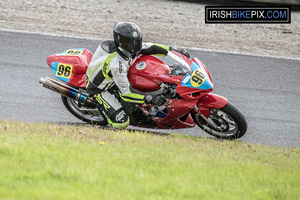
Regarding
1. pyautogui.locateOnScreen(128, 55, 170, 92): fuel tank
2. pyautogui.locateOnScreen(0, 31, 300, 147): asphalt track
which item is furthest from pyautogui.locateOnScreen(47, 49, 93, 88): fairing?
pyautogui.locateOnScreen(128, 55, 170, 92): fuel tank

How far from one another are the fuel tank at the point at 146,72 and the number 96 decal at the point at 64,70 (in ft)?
3.57

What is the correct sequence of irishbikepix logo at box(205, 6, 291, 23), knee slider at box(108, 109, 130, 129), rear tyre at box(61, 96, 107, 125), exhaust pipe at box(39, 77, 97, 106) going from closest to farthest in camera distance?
knee slider at box(108, 109, 130, 129) → exhaust pipe at box(39, 77, 97, 106) → rear tyre at box(61, 96, 107, 125) → irishbikepix logo at box(205, 6, 291, 23)

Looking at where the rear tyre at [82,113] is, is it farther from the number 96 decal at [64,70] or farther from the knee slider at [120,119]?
the knee slider at [120,119]

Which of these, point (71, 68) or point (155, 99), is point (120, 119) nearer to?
point (155, 99)

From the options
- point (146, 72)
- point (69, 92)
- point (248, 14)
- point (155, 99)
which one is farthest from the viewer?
point (248, 14)

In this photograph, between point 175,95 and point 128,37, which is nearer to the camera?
point 128,37

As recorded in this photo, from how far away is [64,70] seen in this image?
8.22 metres

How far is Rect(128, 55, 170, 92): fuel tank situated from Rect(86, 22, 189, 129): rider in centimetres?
9

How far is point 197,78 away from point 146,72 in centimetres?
74

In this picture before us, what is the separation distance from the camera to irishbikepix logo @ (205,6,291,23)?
14852 mm

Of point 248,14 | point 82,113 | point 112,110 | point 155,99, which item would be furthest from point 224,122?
point 248,14

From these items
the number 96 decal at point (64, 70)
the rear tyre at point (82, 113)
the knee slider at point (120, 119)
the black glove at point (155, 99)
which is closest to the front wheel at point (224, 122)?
the black glove at point (155, 99)

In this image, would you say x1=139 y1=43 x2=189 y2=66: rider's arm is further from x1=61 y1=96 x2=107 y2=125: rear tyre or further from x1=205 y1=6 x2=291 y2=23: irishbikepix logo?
x1=205 y1=6 x2=291 y2=23: irishbikepix logo

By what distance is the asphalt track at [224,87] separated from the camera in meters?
8.67
